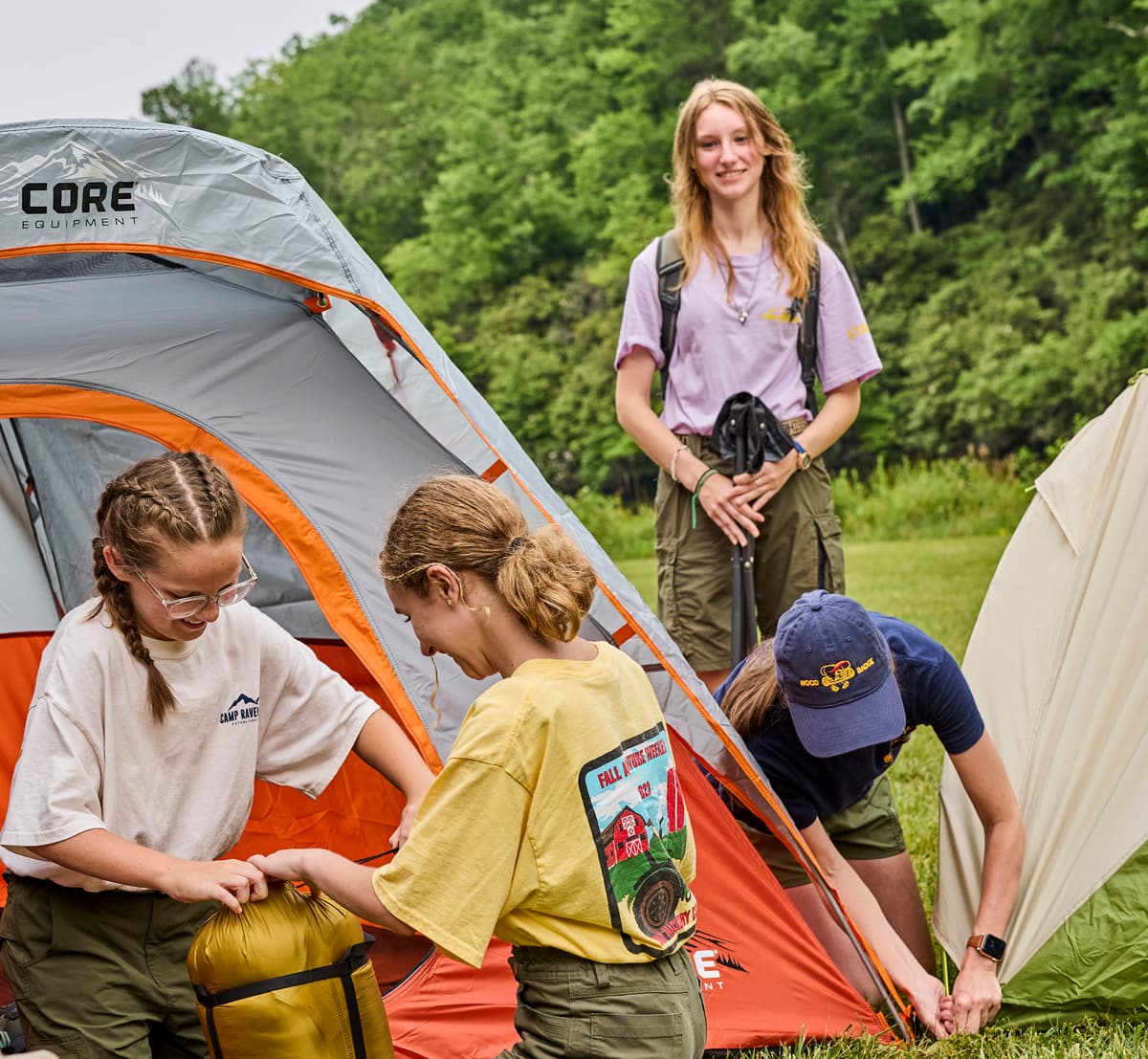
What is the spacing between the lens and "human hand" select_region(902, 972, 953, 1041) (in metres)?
2.30

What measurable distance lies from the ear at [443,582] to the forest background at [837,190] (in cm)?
1219

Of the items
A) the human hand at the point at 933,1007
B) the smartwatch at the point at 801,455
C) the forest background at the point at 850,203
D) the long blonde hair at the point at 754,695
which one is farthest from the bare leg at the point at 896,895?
the forest background at the point at 850,203

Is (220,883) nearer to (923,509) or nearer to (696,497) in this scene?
(696,497)

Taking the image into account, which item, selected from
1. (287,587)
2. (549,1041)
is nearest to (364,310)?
(287,587)

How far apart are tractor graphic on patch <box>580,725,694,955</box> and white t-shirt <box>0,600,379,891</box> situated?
2.31 ft

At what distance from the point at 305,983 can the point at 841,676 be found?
36.3 inches

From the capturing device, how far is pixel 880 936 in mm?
2350

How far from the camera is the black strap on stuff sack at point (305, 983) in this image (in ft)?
5.76

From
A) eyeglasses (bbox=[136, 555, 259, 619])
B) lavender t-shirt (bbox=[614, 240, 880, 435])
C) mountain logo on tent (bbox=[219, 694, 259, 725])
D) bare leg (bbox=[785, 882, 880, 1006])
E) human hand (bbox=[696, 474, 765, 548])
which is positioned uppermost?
lavender t-shirt (bbox=[614, 240, 880, 435])

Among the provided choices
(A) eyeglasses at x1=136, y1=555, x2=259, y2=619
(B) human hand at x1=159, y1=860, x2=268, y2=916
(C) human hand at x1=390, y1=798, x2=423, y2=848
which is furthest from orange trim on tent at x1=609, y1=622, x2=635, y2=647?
(B) human hand at x1=159, y1=860, x2=268, y2=916

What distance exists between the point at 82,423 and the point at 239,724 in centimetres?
141

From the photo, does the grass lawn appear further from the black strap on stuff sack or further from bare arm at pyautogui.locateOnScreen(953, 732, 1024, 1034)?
the black strap on stuff sack

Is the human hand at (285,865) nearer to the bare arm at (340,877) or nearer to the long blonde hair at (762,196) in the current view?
the bare arm at (340,877)

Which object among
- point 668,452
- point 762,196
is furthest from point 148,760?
point 762,196
